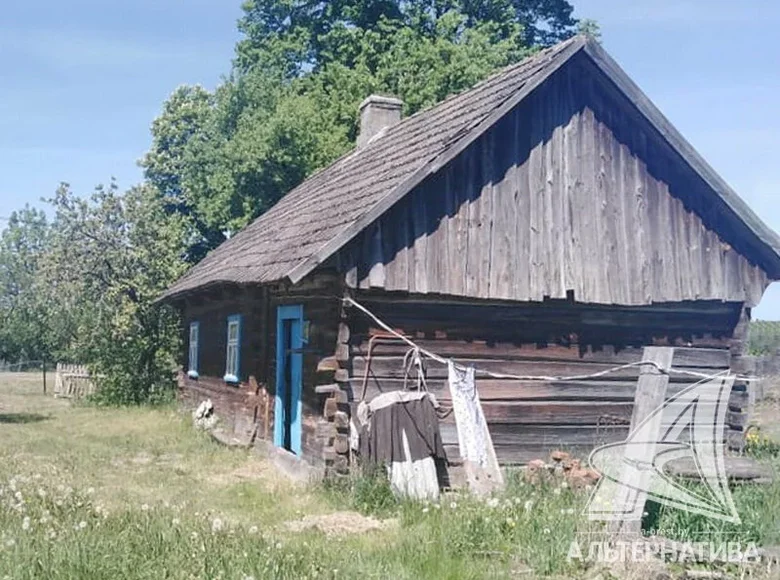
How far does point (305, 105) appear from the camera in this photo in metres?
25.5

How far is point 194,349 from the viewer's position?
820 inches

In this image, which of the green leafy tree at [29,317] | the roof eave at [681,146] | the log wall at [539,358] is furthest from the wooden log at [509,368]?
the green leafy tree at [29,317]

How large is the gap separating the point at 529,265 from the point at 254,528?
564cm

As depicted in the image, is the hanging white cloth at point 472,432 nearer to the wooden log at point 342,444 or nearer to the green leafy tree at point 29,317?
the wooden log at point 342,444

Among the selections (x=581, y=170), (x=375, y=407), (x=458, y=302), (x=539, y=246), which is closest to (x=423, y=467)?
(x=375, y=407)

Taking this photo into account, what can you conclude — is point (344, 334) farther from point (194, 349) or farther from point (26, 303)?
point (26, 303)

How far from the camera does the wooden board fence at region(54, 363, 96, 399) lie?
86.2 feet

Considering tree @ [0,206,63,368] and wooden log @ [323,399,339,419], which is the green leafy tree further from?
wooden log @ [323,399,339,419]

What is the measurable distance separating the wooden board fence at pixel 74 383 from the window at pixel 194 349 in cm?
557

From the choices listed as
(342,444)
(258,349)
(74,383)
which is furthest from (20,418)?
(342,444)

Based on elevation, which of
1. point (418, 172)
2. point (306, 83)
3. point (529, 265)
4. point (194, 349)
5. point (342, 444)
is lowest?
point (342, 444)

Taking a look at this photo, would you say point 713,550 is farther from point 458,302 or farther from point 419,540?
point 458,302

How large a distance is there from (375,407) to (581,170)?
424 cm

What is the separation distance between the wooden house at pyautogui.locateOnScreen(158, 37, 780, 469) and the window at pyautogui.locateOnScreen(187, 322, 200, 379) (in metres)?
7.88
